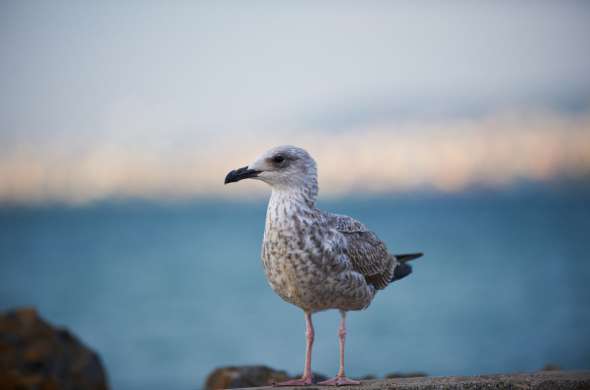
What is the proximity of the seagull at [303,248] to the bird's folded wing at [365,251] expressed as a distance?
0.02 meters

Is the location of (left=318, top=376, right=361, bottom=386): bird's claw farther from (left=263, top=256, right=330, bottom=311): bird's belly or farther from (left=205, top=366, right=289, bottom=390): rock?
(left=205, top=366, right=289, bottom=390): rock

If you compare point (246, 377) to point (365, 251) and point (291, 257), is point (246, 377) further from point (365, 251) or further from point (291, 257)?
point (291, 257)

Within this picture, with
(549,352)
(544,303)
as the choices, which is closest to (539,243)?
(544,303)

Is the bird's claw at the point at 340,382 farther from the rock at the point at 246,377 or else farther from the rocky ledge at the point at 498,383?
the rock at the point at 246,377

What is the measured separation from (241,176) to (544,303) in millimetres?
30924

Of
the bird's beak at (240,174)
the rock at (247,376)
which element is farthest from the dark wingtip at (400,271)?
the bird's beak at (240,174)

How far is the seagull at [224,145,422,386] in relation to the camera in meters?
5.79

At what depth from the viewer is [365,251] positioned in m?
6.48

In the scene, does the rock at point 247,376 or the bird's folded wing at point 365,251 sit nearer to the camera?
the bird's folded wing at point 365,251

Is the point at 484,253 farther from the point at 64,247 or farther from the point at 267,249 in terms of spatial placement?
the point at 267,249

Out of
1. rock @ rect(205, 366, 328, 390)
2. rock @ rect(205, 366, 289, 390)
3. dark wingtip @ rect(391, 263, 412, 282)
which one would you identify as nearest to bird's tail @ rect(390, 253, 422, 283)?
dark wingtip @ rect(391, 263, 412, 282)

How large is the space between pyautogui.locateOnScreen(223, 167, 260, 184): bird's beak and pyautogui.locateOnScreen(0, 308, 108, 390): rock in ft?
12.3

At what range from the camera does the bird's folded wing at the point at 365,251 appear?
630cm

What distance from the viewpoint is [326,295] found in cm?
587
